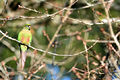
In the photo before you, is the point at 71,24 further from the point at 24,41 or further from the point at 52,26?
the point at 24,41

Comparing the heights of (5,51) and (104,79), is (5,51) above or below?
below

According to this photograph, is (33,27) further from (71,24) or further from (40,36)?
(71,24)

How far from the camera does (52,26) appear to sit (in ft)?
25.8

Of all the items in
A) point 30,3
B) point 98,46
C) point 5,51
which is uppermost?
point 30,3

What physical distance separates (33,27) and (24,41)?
232cm

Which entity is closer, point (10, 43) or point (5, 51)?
point (10, 43)

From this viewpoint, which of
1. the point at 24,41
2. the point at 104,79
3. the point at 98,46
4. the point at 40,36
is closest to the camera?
the point at 104,79

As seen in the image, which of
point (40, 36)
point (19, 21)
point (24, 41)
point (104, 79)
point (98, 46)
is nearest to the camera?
point (104, 79)

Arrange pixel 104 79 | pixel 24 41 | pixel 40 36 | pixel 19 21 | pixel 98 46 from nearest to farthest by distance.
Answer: pixel 104 79, pixel 24 41, pixel 98 46, pixel 19 21, pixel 40 36

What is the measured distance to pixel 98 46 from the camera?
20.9 ft

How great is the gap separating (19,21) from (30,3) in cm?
69

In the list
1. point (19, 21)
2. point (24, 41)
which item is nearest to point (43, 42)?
point (19, 21)

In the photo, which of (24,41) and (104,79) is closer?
(104,79)

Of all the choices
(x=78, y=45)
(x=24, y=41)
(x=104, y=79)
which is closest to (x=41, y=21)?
(x=78, y=45)
